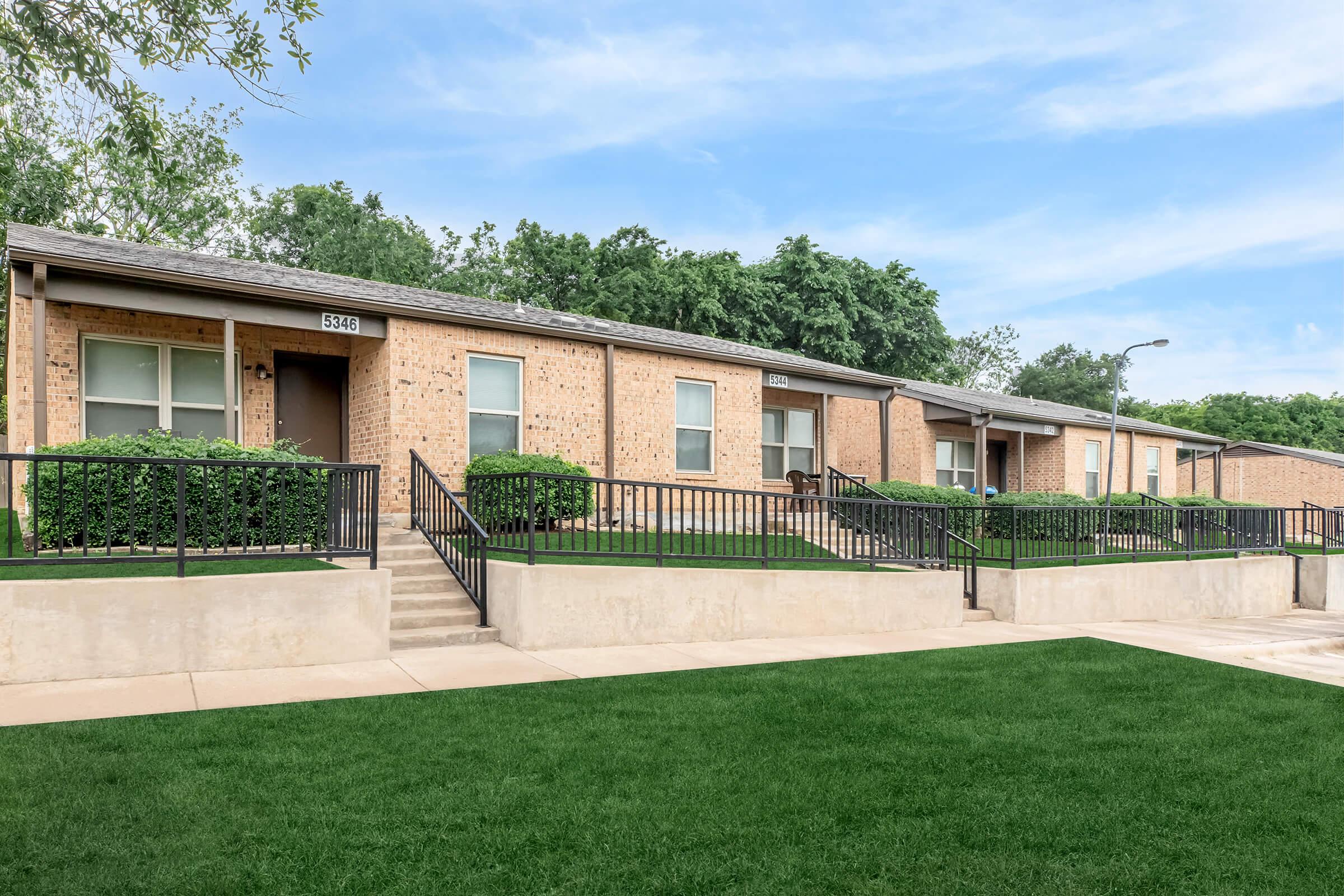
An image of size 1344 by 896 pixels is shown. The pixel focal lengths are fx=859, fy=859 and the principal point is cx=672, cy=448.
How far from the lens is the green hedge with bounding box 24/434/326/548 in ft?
26.9

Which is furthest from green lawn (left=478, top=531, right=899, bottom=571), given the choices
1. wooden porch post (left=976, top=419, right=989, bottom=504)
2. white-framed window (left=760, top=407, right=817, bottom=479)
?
wooden porch post (left=976, top=419, right=989, bottom=504)

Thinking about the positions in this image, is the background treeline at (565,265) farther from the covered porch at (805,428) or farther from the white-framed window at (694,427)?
the white-framed window at (694,427)

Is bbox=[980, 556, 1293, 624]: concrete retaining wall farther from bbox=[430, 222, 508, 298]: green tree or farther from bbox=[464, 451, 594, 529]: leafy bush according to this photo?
bbox=[430, 222, 508, 298]: green tree

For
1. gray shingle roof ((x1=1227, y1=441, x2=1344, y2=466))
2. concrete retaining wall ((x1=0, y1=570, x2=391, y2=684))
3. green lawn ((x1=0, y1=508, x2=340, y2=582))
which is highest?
gray shingle roof ((x1=1227, y1=441, x2=1344, y2=466))

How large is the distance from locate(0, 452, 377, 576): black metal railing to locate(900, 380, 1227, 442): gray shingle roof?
13871mm

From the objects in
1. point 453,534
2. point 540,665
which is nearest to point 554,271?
point 453,534

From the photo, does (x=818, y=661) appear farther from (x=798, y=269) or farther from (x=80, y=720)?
(x=798, y=269)

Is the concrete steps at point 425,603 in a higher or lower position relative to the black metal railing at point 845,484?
lower

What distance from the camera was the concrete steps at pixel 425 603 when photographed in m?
7.78

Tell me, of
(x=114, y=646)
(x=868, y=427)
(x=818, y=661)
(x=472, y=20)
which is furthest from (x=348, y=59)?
(x=868, y=427)

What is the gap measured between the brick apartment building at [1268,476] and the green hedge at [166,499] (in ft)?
102

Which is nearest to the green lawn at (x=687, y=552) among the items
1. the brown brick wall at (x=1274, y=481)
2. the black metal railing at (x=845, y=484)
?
the black metal railing at (x=845, y=484)

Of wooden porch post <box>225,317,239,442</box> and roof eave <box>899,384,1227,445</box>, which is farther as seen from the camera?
roof eave <box>899,384,1227,445</box>

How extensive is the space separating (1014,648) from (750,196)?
1159 inches
